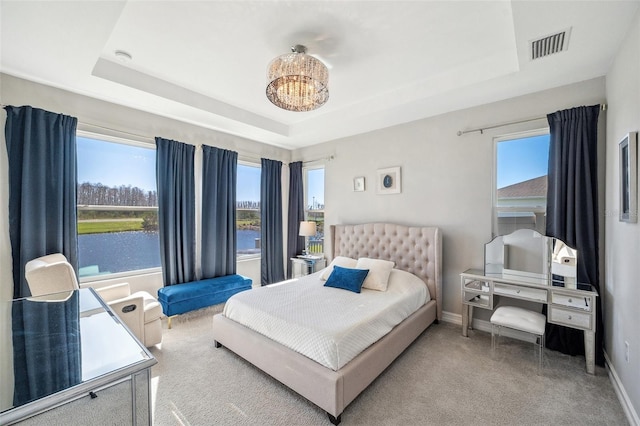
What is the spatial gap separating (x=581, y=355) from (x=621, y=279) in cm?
101

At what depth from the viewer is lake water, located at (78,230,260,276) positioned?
309cm

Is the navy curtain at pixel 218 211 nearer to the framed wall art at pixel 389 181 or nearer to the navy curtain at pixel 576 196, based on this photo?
the framed wall art at pixel 389 181

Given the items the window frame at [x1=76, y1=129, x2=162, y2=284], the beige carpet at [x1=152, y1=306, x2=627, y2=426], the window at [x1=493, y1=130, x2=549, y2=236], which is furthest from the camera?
the window frame at [x1=76, y1=129, x2=162, y2=284]

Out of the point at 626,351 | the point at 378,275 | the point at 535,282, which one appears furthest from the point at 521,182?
the point at 378,275

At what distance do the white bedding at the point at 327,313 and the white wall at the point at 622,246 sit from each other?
1544 millimetres

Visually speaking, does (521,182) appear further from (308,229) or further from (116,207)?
(116,207)

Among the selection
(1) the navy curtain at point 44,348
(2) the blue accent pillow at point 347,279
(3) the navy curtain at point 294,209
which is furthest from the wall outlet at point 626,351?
(3) the navy curtain at point 294,209

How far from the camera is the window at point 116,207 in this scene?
309cm

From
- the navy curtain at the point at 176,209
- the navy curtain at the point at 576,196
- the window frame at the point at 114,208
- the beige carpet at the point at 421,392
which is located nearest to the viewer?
the beige carpet at the point at 421,392

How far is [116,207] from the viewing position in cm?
332

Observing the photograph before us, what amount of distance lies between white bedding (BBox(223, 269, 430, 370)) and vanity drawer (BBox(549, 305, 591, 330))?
117cm

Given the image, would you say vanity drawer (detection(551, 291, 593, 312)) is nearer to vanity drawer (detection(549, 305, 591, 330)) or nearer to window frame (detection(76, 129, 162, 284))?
vanity drawer (detection(549, 305, 591, 330))

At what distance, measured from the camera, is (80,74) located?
8.16 ft

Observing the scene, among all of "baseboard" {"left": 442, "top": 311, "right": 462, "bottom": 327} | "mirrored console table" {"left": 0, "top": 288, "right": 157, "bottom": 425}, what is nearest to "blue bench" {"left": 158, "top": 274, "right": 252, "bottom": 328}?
"mirrored console table" {"left": 0, "top": 288, "right": 157, "bottom": 425}
